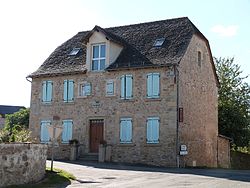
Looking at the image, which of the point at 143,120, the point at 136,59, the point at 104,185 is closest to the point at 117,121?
the point at 143,120

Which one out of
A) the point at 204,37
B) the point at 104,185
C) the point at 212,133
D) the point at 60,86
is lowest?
the point at 104,185

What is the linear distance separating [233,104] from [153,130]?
18881mm

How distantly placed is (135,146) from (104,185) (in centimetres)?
1095

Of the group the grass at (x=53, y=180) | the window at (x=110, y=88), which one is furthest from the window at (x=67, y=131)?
the grass at (x=53, y=180)

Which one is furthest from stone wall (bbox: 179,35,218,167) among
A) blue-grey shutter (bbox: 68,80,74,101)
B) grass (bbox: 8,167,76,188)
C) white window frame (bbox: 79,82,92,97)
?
grass (bbox: 8,167,76,188)

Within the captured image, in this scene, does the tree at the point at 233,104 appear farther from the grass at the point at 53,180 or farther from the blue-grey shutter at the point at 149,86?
the grass at the point at 53,180

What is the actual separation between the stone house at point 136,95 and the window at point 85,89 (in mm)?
63

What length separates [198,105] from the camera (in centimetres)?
2777

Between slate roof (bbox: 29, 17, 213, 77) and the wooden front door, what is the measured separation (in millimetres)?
3370

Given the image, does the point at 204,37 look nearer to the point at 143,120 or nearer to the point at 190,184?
the point at 143,120

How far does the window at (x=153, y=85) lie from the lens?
2502 centimetres

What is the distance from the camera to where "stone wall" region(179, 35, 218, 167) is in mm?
25547

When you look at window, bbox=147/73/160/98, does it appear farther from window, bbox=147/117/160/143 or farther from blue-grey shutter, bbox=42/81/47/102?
blue-grey shutter, bbox=42/81/47/102

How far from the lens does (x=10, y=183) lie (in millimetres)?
13695
